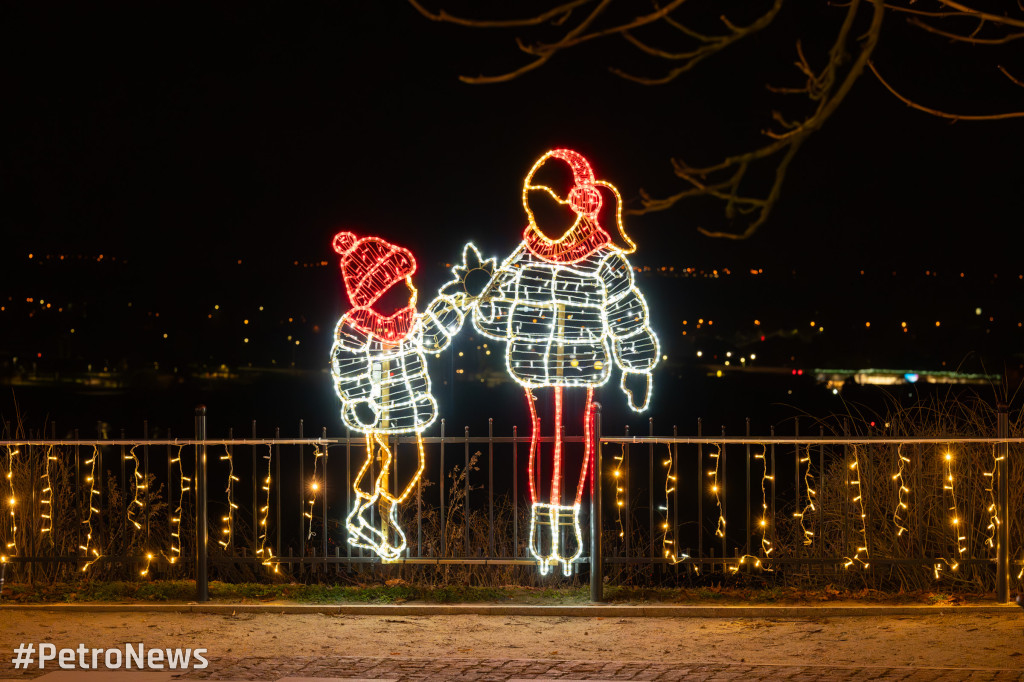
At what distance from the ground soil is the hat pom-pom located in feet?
10.2

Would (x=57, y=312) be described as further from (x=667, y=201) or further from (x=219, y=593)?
(x=667, y=201)

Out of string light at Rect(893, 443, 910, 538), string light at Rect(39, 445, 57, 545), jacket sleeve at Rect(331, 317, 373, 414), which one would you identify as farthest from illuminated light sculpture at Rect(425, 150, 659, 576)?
string light at Rect(39, 445, 57, 545)

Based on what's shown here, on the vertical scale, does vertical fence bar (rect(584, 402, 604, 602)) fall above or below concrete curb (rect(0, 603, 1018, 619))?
above

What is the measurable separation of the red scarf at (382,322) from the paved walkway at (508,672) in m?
3.27

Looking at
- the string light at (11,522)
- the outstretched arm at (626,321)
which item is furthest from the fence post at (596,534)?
the string light at (11,522)

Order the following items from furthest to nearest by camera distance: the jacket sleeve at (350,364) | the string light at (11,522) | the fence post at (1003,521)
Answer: the string light at (11,522) < the jacket sleeve at (350,364) < the fence post at (1003,521)

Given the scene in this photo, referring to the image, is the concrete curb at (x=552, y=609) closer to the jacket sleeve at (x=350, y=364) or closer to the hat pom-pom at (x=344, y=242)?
the jacket sleeve at (x=350, y=364)

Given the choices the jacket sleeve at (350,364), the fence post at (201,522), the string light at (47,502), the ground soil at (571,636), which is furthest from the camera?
the string light at (47,502)

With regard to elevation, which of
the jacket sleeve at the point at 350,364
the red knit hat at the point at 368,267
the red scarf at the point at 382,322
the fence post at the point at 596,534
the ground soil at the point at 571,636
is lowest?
the ground soil at the point at 571,636

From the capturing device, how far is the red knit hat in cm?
958

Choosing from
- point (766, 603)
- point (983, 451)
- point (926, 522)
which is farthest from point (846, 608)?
point (983, 451)

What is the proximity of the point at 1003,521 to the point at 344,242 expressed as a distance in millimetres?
5795

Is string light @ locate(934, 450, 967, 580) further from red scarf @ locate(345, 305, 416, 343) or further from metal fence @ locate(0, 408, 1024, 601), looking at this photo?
red scarf @ locate(345, 305, 416, 343)

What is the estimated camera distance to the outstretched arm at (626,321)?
9.27 meters
